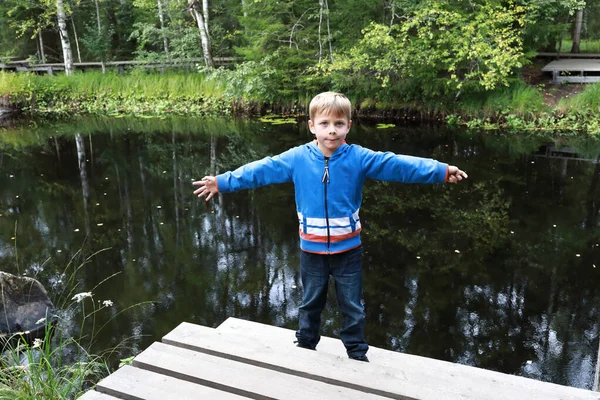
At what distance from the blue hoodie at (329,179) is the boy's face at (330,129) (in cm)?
6

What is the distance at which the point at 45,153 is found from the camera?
12.3 meters

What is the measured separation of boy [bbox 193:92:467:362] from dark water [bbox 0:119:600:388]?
1843 mm

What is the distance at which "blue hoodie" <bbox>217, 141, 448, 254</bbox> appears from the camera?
2.68 m

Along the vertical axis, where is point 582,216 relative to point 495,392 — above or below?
below

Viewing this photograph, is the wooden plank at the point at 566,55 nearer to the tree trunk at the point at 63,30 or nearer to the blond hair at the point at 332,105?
the blond hair at the point at 332,105

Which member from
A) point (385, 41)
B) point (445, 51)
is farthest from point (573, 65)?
point (385, 41)

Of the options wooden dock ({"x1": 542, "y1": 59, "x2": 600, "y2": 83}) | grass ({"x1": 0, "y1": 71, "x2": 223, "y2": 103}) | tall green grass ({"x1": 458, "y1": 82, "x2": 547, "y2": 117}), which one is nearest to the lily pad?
grass ({"x1": 0, "y1": 71, "x2": 223, "y2": 103})

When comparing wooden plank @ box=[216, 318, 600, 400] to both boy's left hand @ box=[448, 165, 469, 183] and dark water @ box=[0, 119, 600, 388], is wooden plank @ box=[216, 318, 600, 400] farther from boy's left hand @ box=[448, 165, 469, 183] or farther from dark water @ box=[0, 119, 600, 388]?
dark water @ box=[0, 119, 600, 388]

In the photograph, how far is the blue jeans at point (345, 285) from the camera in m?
2.79

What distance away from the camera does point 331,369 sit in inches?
99.7

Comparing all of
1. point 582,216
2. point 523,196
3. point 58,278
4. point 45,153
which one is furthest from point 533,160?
point 45,153

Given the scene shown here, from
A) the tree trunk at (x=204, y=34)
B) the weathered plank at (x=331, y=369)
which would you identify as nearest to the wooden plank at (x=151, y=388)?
the weathered plank at (x=331, y=369)

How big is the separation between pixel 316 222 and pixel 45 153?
11373 millimetres

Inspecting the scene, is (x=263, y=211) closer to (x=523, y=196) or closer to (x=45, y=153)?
(x=523, y=196)
